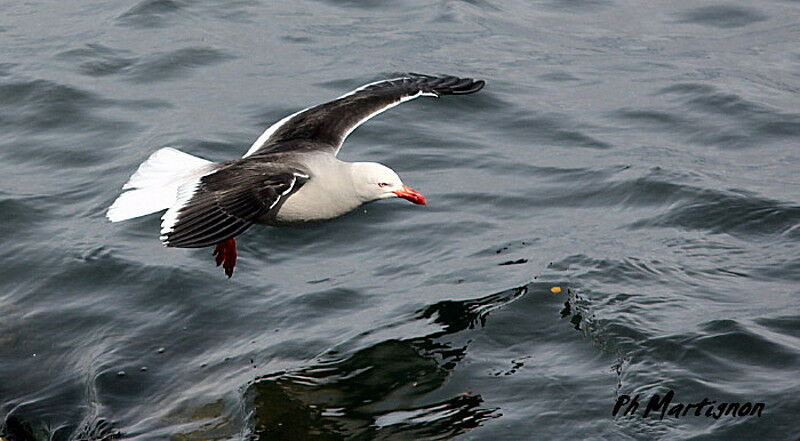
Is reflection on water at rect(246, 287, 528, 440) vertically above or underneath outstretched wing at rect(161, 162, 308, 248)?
underneath

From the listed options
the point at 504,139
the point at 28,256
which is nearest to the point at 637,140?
the point at 504,139

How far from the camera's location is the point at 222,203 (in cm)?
711

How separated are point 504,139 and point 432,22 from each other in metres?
3.15

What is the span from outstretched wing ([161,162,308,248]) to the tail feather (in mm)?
210

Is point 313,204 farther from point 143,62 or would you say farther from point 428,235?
point 143,62

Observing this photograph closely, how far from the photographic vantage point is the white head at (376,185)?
8109 millimetres

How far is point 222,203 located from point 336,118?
2110 millimetres

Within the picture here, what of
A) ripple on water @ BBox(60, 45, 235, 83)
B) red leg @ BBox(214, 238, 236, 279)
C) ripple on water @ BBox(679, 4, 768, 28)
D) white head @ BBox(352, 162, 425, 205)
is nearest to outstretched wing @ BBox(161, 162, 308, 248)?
white head @ BBox(352, 162, 425, 205)

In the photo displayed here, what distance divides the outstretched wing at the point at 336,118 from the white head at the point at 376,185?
1.70 ft

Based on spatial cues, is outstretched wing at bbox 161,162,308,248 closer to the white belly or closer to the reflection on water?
the white belly

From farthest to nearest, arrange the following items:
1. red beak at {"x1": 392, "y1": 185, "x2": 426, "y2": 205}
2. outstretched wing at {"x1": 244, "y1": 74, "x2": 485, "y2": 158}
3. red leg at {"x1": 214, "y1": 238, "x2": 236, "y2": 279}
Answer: outstretched wing at {"x1": 244, "y1": 74, "x2": 485, "y2": 158}
red leg at {"x1": 214, "y1": 238, "x2": 236, "y2": 279}
red beak at {"x1": 392, "y1": 185, "x2": 426, "y2": 205}

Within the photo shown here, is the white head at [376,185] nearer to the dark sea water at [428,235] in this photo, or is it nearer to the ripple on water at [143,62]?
the dark sea water at [428,235]

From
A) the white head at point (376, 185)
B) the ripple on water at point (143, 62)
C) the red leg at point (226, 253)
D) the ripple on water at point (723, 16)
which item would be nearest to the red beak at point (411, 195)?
the white head at point (376, 185)

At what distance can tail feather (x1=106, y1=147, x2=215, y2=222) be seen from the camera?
746 cm
